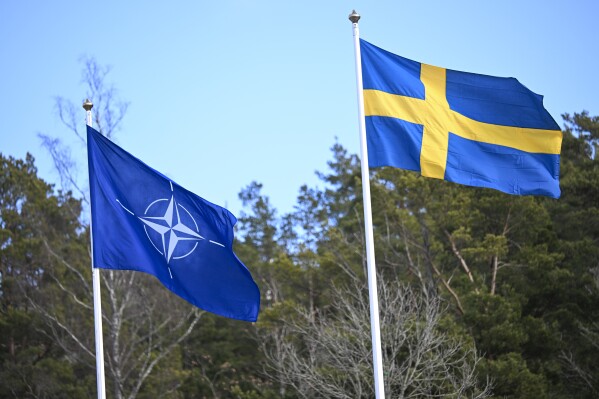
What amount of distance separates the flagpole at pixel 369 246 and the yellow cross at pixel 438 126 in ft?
1.17

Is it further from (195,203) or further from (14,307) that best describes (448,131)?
(14,307)

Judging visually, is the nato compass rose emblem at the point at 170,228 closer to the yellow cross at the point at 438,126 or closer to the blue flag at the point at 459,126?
the blue flag at the point at 459,126

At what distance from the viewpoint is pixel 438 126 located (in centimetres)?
1114

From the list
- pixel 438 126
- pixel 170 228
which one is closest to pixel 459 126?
pixel 438 126

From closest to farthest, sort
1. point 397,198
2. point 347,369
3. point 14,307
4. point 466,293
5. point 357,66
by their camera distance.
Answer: point 357,66 < point 347,369 < point 466,293 < point 397,198 < point 14,307

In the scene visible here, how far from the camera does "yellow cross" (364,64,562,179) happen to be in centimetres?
1102

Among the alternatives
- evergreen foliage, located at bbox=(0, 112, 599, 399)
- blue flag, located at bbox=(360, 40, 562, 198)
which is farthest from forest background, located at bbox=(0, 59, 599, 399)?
blue flag, located at bbox=(360, 40, 562, 198)

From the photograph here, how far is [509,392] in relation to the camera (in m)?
24.3

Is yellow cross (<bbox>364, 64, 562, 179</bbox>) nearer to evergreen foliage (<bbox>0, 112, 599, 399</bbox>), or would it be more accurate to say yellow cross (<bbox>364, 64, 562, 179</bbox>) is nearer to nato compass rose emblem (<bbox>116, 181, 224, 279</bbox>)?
nato compass rose emblem (<bbox>116, 181, 224, 279</bbox>)

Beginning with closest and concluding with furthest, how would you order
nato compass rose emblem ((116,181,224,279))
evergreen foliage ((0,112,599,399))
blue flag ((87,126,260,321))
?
blue flag ((87,126,260,321)) < nato compass rose emblem ((116,181,224,279)) < evergreen foliage ((0,112,599,399))

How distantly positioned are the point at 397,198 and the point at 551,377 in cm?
734

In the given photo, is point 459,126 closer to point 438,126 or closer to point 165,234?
Answer: point 438,126

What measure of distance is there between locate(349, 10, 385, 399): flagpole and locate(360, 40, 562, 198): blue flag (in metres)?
0.27

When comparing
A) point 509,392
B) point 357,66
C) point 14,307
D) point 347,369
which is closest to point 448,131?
point 357,66
